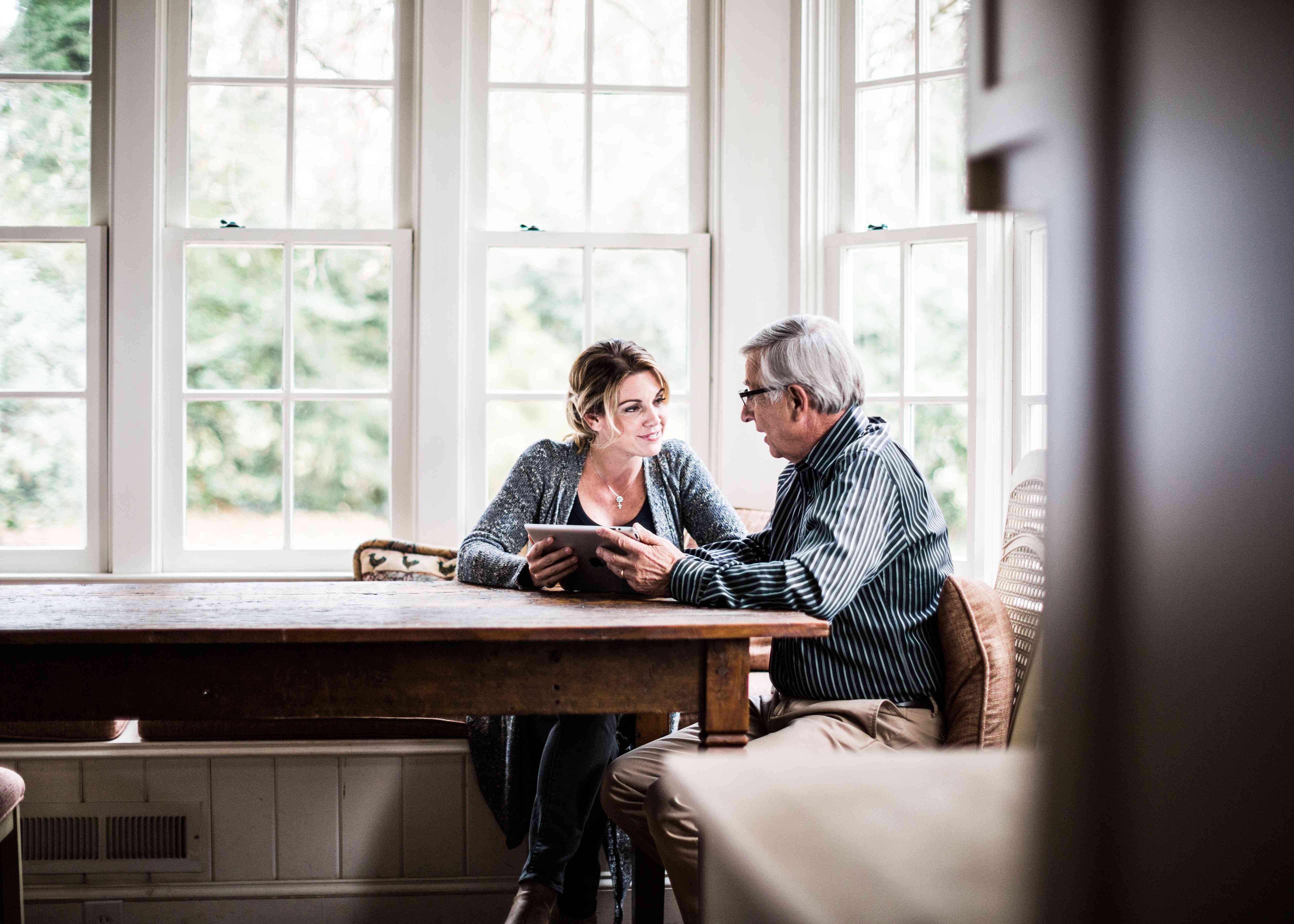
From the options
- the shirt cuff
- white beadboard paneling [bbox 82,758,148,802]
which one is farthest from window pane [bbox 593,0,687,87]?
white beadboard paneling [bbox 82,758,148,802]

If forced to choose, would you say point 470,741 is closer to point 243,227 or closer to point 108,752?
point 108,752

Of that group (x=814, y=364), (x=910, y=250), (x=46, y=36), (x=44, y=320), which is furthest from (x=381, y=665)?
(x=46, y=36)

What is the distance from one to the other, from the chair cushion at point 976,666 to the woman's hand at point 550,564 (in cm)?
74

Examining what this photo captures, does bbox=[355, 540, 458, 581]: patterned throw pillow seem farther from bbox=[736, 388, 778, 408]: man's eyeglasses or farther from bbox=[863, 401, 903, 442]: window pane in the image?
bbox=[863, 401, 903, 442]: window pane

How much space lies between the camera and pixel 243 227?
3.16 m

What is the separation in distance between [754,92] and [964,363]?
111 cm

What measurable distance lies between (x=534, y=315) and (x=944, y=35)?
60.9 inches

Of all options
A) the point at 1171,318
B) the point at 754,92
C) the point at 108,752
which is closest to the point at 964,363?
the point at 754,92

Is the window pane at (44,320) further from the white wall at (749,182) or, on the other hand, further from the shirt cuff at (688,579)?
the shirt cuff at (688,579)

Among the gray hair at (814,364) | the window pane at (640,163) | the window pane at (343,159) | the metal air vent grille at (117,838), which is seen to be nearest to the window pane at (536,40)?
the window pane at (640,163)

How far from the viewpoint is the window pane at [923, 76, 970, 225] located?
297 centimetres

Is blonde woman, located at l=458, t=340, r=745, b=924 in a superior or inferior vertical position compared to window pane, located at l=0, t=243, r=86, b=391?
inferior

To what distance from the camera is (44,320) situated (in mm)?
3113

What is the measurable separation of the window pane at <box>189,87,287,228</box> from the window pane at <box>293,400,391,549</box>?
65 cm
